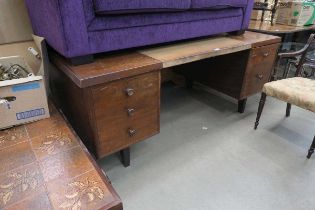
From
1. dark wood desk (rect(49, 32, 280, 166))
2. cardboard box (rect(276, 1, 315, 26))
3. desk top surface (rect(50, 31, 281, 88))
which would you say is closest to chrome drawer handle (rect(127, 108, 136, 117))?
dark wood desk (rect(49, 32, 280, 166))

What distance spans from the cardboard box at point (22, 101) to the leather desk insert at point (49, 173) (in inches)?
2.2

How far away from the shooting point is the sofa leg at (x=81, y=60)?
3.47ft

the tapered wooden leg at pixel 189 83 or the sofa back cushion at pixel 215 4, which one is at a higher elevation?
the sofa back cushion at pixel 215 4

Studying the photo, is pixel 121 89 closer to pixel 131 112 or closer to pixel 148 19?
pixel 131 112

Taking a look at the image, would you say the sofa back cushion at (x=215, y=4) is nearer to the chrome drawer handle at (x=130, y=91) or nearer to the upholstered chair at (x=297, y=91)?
the upholstered chair at (x=297, y=91)

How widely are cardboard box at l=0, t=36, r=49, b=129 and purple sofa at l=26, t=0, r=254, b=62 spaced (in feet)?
0.68

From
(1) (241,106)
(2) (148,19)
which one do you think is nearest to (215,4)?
(2) (148,19)

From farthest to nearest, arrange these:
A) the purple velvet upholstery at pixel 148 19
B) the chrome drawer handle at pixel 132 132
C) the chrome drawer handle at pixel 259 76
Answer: the chrome drawer handle at pixel 259 76 → the chrome drawer handle at pixel 132 132 → the purple velvet upholstery at pixel 148 19

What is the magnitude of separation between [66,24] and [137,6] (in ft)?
1.17

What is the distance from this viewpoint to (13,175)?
805 millimetres

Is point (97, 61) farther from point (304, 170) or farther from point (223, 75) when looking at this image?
point (304, 170)

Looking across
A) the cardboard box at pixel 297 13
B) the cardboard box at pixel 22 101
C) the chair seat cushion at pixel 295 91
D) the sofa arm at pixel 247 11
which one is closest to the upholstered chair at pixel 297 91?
the chair seat cushion at pixel 295 91

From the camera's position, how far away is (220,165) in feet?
4.45

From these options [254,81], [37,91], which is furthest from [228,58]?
[37,91]
